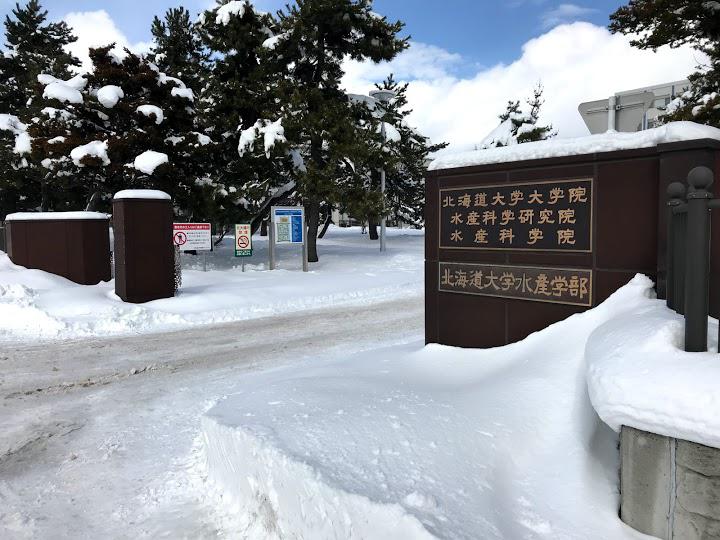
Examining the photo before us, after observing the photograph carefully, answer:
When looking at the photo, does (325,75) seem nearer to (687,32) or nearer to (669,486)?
(687,32)

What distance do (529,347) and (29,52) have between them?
112 ft

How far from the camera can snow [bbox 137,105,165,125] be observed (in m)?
16.2

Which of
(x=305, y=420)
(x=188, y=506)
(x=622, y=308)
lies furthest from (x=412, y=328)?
(x=188, y=506)

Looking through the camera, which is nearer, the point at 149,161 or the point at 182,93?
the point at 149,161

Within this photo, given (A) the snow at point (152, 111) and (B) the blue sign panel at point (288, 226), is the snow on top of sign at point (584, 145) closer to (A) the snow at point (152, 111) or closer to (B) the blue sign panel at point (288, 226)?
(B) the blue sign panel at point (288, 226)

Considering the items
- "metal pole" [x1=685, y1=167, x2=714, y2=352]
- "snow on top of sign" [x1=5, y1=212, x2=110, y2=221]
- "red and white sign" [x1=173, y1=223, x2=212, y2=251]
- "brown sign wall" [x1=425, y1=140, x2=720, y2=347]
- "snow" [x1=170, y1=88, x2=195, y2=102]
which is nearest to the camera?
"metal pole" [x1=685, y1=167, x2=714, y2=352]

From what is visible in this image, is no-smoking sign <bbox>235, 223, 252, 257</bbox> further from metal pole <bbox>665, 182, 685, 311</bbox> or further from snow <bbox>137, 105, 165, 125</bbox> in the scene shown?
metal pole <bbox>665, 182, 685, 311</bbox>

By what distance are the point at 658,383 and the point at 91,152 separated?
674 inches

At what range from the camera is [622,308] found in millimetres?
4438

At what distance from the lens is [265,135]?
17.0 metres

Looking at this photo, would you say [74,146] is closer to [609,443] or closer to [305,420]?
[305,420]

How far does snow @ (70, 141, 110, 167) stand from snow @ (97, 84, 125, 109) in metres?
1.35

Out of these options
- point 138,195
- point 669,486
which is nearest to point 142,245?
point 138,195

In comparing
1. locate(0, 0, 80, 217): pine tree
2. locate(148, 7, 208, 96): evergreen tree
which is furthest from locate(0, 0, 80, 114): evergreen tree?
locate(148, 7, 208, 96): evergreen tree
